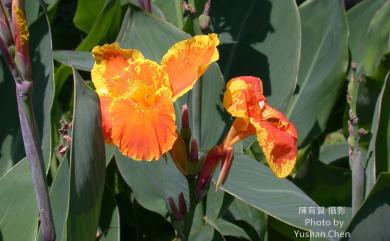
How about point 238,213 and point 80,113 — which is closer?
point 80,113

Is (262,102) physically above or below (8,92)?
above

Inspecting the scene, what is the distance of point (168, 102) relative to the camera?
79cm

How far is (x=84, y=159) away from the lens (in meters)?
0.77

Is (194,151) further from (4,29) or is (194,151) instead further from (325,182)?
(325,182)

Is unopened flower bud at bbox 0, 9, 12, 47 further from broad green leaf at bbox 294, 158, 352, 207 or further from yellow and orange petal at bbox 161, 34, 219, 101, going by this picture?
broad green leaf at bbox 294, 158, 352, 207

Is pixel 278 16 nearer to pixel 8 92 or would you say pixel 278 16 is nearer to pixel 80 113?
pixel 8 92

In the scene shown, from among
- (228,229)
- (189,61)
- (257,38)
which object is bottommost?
(228,229)

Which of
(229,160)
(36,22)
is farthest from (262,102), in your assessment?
(36,22)

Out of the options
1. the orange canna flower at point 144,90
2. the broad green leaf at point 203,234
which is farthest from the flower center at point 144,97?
the broad green leaf at point 203,234

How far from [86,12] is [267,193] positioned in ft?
2.35

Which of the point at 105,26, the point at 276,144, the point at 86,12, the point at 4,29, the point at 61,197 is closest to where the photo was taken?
the point at 4,29

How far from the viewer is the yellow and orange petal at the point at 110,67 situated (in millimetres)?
858

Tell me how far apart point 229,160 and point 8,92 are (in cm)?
64

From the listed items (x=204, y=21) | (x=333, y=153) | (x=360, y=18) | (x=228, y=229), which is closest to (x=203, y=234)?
(x=228, y=229)
